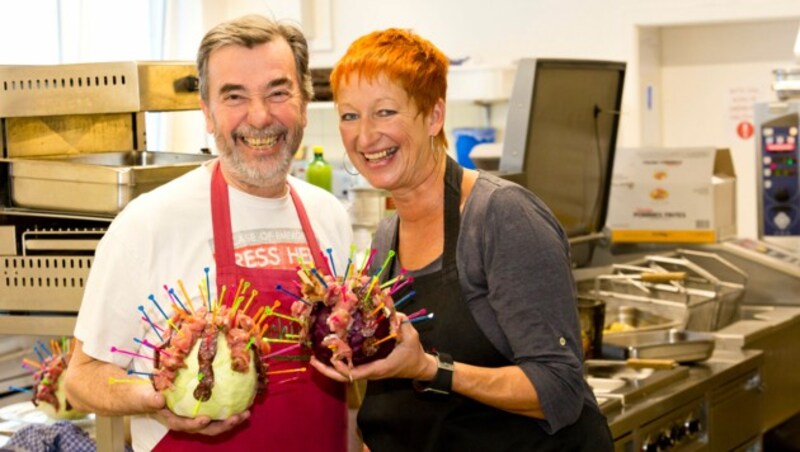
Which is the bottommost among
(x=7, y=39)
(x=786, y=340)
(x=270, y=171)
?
(x=786, y=340)

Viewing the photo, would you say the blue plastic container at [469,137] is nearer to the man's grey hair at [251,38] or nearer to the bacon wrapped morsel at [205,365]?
the man's grey hair at [251,38]

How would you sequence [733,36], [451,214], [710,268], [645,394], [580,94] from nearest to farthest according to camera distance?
[451,214] → [645,394] → [580,94] → [710,268] → [733,36]

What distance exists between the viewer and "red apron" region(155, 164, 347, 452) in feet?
7.60

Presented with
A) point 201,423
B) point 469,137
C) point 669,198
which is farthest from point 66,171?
point 469,137

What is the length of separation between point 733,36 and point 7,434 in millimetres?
4911

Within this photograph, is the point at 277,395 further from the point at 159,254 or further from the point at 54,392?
the point at 54,392

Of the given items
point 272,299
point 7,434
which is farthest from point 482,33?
point 272,299

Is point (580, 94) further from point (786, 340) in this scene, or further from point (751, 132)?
point (751, 132)

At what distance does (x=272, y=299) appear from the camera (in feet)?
7.64

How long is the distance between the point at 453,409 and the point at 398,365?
0.32 meters

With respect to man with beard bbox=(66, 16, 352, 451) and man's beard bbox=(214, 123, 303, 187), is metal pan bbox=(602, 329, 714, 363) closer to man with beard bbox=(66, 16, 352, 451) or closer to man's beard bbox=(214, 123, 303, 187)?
man with beard bbox=(66, 16, 352, 451)

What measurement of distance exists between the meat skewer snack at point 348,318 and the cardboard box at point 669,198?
11.3 ft

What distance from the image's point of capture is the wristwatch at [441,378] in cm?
214

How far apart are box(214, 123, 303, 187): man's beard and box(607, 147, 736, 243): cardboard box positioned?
3.16 metres
